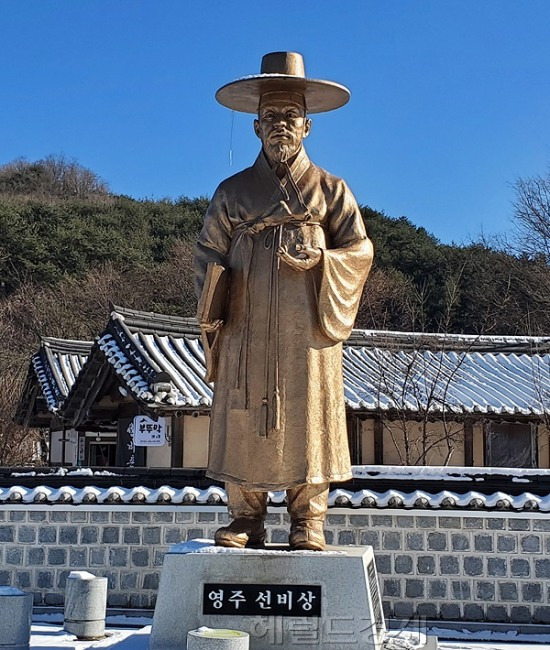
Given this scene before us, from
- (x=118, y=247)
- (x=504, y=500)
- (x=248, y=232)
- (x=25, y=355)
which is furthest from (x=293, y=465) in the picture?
(x=118, y=247)

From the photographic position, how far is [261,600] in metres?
4.23

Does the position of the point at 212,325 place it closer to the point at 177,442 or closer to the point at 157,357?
the point at 177,442

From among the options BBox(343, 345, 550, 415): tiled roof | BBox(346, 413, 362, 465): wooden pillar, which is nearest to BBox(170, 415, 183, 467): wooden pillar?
BBox(343, 345, 550, 415): tiled roof

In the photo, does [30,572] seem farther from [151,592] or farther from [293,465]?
[293,465]

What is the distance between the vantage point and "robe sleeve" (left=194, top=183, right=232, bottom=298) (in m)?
4.83

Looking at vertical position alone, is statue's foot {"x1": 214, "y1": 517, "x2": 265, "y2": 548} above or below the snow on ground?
above

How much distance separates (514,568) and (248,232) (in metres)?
5.12

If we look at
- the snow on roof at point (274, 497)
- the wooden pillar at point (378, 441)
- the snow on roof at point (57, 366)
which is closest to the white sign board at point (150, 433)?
the wooden pillar at point (378, 441)

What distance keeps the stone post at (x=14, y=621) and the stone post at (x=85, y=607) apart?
756mm

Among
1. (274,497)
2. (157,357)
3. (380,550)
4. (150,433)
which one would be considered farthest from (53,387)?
(380,550)

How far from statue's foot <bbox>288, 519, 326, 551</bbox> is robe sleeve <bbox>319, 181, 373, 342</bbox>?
0.99 meters

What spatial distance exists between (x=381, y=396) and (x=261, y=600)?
1137 centimetres

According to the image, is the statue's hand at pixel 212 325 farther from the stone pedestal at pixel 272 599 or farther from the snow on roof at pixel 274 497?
the snow on roof at pixel 274 497

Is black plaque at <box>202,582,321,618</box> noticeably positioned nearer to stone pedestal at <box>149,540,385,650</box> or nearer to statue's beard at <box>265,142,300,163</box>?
stone pedestal at <box>149,540,385,650</box>
